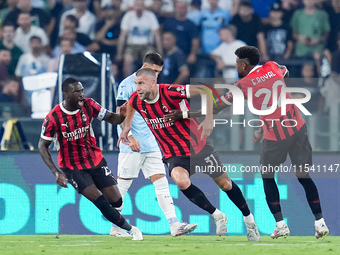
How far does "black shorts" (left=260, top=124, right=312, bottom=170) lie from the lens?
7.50m

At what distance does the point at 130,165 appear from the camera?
8.60m

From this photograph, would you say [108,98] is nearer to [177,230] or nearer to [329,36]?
[177,230]

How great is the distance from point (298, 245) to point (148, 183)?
2668 millimetres

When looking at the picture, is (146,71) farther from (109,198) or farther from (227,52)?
(227,52)

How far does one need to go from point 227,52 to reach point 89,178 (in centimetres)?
485

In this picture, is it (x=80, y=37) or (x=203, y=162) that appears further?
(x=80, y=37)

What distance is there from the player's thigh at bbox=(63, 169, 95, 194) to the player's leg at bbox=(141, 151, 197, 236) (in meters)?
0.85

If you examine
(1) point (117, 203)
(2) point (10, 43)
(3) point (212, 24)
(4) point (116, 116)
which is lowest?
(1) point (117, 203)

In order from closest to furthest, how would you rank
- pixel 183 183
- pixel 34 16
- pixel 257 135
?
pixel 183 183, pixel 257 135, pixel 34 16

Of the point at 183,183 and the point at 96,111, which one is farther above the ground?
the point at 96,111

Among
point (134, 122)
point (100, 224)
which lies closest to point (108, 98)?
point (134, 122)

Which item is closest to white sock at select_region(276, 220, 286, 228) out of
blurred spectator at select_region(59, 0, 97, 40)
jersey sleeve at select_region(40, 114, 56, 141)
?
jersey sleeve at select_region(40, 114, 56, 141)

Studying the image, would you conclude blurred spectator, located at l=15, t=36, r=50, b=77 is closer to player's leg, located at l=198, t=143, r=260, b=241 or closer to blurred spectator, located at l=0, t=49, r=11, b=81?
blurred spectator, located at l=0, t=49, r=11, b=81

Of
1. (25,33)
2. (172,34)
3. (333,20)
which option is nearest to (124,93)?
(172,34)
